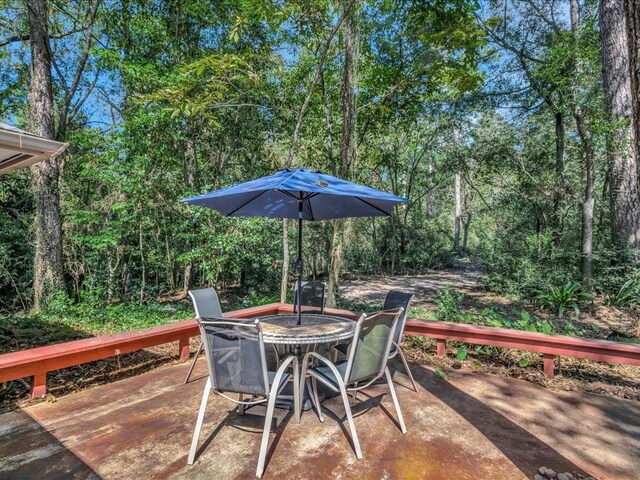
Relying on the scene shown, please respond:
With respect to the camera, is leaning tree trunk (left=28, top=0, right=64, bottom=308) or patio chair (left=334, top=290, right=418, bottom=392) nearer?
patio chair (left=334, top=290, right=418, bottom=392)

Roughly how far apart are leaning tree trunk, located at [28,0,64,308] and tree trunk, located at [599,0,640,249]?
404 inches

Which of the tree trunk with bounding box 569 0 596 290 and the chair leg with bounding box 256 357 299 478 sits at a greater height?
the tree trunk with bounding box 569 0 596 290

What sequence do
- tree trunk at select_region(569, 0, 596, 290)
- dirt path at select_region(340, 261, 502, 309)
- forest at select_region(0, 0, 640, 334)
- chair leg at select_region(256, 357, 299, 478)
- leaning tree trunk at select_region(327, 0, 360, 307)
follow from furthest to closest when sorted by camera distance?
dirt path at select_region(340, 261, 502, 309) < tree trunk at select_region(569, 0, 596, 290) < forest at select_region(0, 0, 640, 334) < leaning tree trunk at select_region(327, 0, 360, 307) < chair leg at select_region(256, 357, 299, 478)

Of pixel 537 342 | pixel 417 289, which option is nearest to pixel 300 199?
pixel 537 342

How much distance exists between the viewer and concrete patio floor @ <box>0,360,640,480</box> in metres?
1.95

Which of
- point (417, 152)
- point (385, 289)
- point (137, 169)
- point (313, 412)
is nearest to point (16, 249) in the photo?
point (137, 169)

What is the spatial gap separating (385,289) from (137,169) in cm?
682

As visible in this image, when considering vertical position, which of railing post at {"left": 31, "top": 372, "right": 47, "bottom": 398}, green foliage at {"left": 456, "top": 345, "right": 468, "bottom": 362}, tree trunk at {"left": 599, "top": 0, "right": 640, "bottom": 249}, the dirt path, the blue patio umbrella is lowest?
the dirt path

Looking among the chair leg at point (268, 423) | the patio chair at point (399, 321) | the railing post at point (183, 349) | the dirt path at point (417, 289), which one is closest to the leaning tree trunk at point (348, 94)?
the patio chair at point (399, 321)

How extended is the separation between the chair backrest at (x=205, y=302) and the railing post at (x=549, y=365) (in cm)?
321

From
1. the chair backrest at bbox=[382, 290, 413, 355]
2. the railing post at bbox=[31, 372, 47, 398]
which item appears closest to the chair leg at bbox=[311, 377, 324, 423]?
the chair backrest at bbox=[382, 290, 413, 355]

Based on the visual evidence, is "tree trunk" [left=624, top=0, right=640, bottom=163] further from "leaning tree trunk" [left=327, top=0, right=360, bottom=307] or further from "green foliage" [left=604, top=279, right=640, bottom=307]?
"green foliage" [left=604, top=279, right=640, bottom=307]

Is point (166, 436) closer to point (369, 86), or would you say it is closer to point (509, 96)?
point (369, 86)

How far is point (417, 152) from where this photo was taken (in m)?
13.2
